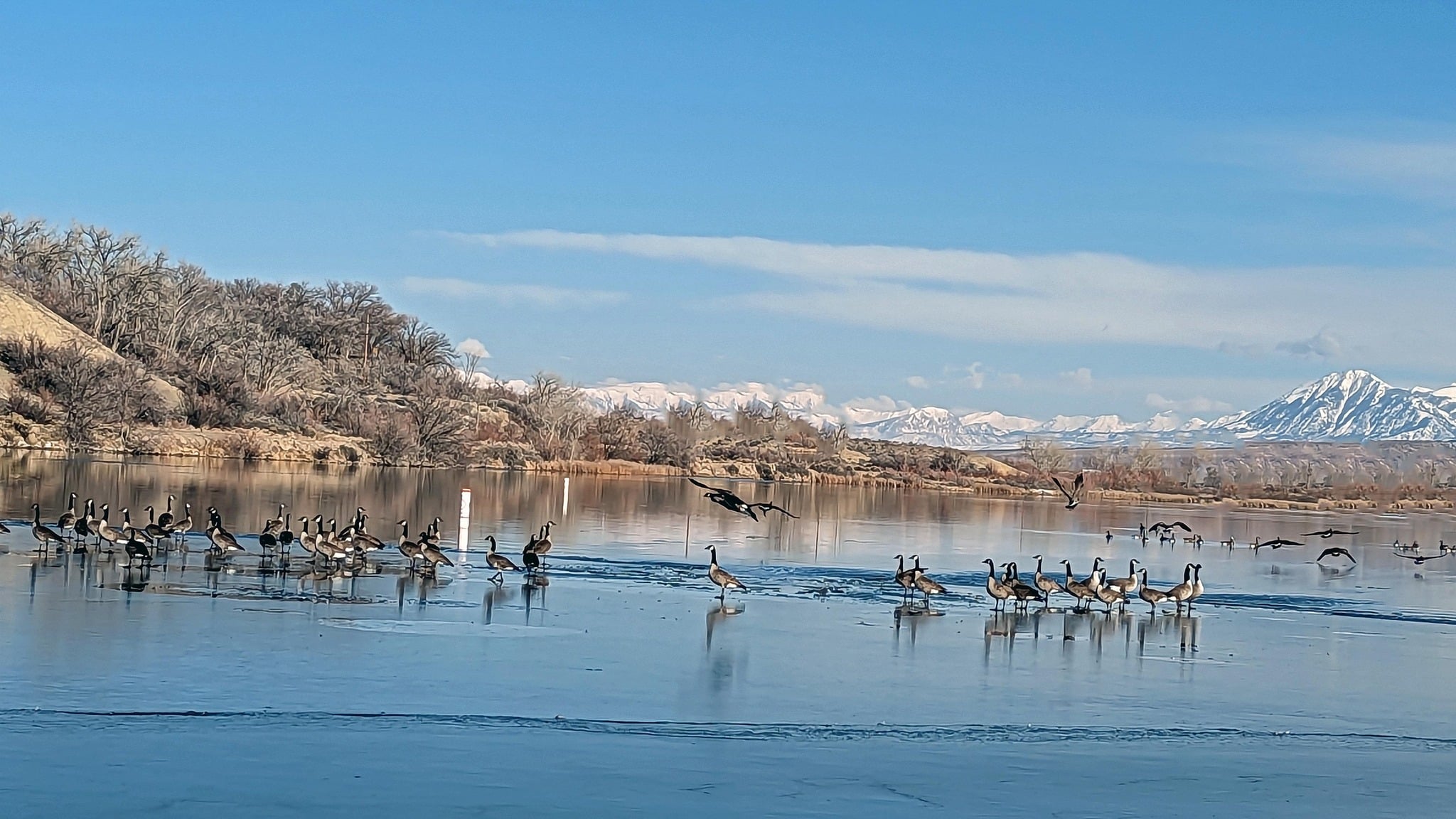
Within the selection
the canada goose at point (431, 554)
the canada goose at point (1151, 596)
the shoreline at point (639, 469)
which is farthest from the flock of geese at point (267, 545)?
the shoreline at point (639, 469)

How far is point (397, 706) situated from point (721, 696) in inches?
118

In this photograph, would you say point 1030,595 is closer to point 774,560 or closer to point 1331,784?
point 774,560

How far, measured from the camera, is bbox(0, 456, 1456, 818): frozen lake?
32.9ft

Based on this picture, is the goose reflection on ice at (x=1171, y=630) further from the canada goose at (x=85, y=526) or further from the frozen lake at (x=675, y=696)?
the canada goose at (x=85, y=526)

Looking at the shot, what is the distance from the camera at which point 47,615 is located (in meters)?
15.5

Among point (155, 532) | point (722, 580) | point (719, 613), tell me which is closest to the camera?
point (719, 613)

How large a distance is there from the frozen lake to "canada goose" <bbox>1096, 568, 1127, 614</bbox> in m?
0.53

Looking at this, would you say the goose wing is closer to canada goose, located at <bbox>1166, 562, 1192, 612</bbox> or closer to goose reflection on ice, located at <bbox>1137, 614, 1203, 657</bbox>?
goose reflection on ice, located at <bbox>1137, 614, 1203, 657</bbox>

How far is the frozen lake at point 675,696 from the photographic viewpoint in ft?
32.9

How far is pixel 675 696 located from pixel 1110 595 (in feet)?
36.6

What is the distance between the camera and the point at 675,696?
44.2ft

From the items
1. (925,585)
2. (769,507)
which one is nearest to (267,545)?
(769,507)

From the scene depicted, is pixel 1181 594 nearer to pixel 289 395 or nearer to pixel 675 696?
pixel 675 696

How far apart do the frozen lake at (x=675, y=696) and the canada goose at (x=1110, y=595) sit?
1.74 feet
